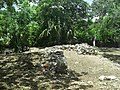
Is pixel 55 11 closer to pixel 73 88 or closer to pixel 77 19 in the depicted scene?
pixel 77 19

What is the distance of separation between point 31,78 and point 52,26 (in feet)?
55.8

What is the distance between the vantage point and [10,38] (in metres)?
22.7

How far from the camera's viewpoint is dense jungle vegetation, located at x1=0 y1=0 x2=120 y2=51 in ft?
71.7

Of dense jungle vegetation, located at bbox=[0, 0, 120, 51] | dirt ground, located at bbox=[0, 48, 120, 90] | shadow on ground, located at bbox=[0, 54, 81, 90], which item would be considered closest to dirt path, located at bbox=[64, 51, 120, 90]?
dirt ground, located at bbox=[0, 48, 120, 90]

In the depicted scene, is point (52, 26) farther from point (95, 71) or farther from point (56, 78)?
point (56, 78)

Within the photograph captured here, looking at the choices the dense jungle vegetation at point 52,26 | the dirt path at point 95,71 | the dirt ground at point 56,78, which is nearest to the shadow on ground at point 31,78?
the dirt ground at point 56,78

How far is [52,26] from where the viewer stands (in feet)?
87.3

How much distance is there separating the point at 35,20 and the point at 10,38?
6490 mm

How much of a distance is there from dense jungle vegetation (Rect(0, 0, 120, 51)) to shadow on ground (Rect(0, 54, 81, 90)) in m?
8.84

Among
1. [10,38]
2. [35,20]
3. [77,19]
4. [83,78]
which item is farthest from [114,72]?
[77,19]

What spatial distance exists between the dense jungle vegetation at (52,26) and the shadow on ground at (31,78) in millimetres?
8836

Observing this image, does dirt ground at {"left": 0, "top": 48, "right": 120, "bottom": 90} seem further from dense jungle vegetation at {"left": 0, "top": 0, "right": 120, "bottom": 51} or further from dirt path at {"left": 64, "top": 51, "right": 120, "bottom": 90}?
dense jungle vegetation at {"left": 0, "top": 0, "right": 120, "bottom": 51}

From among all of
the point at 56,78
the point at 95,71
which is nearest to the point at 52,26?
the point at 95,71

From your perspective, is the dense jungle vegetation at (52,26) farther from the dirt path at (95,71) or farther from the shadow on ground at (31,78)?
the shadow on ground at (31,78)
